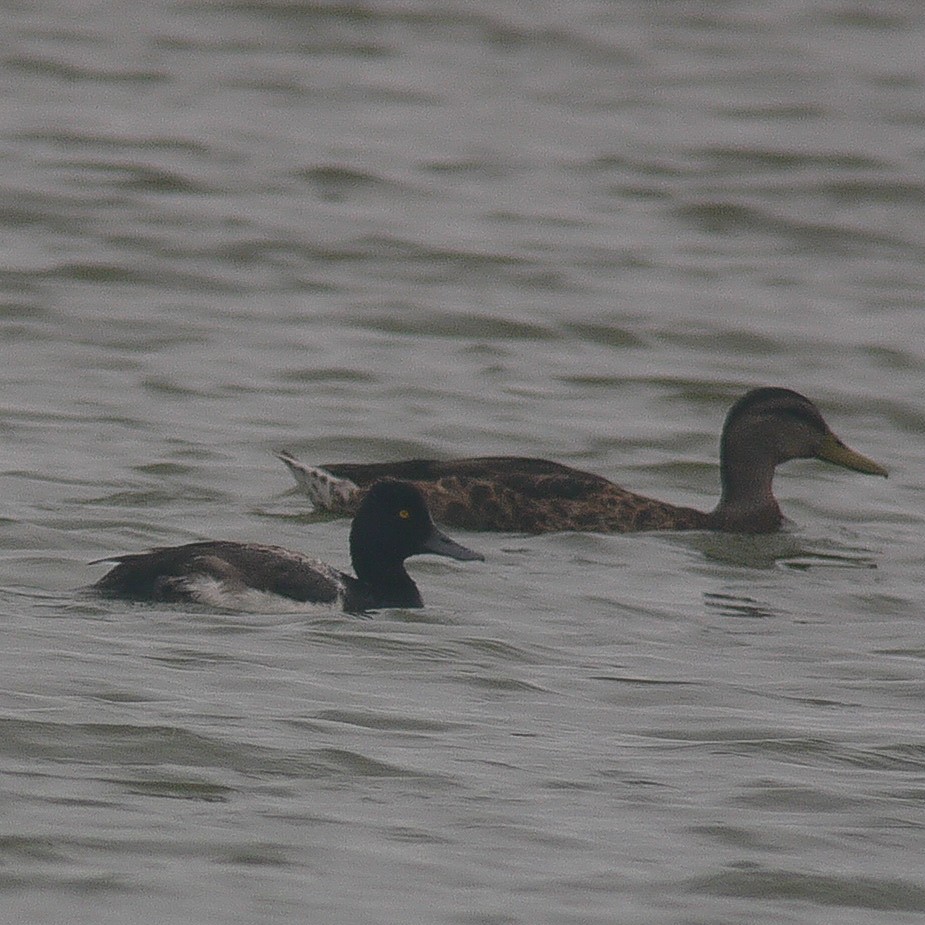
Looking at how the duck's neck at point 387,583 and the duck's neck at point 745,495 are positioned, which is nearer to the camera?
the duck's neck at point 387,583

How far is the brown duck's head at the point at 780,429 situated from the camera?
45.0 feet

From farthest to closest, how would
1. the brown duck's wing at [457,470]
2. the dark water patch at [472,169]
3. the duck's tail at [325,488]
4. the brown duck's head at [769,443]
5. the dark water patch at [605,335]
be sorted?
the dark water patch at [472,169] < the dark water patch at [605,335] < the brown duck's head at [769,443] < the brown duck's wing at [457,470] < the duck's tail at [325,488]

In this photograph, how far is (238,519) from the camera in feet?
41.2

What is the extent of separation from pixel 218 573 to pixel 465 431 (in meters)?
5.42

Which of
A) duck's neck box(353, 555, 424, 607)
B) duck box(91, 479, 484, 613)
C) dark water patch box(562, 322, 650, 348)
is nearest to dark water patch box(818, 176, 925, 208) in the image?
dark water patch box(562, 322, 650, 348)

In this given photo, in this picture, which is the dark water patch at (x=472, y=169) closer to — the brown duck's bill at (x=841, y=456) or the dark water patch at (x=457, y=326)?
the dark water patch at (x=457, y=326)

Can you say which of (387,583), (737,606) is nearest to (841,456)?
(737,606)

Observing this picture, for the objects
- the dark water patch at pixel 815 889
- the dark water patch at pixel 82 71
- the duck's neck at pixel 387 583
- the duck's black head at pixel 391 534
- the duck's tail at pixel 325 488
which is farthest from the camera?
the dark water patch at pixel 82 71

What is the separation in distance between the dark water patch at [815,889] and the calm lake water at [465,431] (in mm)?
14

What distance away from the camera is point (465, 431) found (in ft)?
50.6

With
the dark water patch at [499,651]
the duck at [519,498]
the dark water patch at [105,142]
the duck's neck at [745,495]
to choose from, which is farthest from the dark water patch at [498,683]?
the dark water patch at [105,142]

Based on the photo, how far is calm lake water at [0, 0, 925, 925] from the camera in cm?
730

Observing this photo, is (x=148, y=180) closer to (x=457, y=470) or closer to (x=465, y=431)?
(x=465, y=431)

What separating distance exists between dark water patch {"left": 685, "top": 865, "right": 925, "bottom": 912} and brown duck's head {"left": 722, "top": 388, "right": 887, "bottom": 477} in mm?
6608
